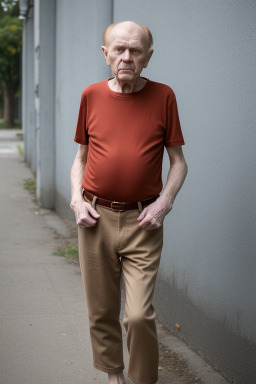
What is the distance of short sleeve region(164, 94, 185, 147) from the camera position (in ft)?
10.3

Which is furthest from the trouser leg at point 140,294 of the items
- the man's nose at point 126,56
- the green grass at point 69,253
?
the green grass at point 69,253

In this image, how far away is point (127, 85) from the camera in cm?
316

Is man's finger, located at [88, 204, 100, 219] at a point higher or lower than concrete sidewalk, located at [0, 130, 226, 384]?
higher

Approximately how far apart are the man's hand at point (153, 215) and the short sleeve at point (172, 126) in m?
0.29

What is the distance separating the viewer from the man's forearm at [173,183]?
3215mm

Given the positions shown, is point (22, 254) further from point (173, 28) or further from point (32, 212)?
point (173, 28)

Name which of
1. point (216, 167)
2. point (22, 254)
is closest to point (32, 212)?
point (22, 254)

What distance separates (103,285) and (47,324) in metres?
1.62

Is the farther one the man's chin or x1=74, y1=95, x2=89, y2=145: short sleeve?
x1=74, y1=95, x2=89, y2=145: short sleeve

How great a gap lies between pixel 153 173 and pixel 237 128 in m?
0.65

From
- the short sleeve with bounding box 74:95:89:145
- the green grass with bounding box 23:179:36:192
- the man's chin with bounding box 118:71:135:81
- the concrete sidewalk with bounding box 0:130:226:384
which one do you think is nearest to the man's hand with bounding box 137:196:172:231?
the short sleeve with bounding box 74:95:89:145

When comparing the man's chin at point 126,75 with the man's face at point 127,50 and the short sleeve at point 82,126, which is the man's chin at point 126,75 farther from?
the short sleeve at point 82,126

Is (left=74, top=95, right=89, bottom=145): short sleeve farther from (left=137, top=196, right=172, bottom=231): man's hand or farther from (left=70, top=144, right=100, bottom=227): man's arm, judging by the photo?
(left=137, top=196, right=172, bottom=231): man's hand

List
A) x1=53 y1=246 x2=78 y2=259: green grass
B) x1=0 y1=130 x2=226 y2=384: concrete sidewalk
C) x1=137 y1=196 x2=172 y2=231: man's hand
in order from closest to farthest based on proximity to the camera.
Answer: x1=137 y1=196 x2=172 y2=231: man's hand
x1=0 y1=130 x2=226 y2=384: concrete sidewalk
x1=53 y1=246 x2=78 y2=259: green grass
